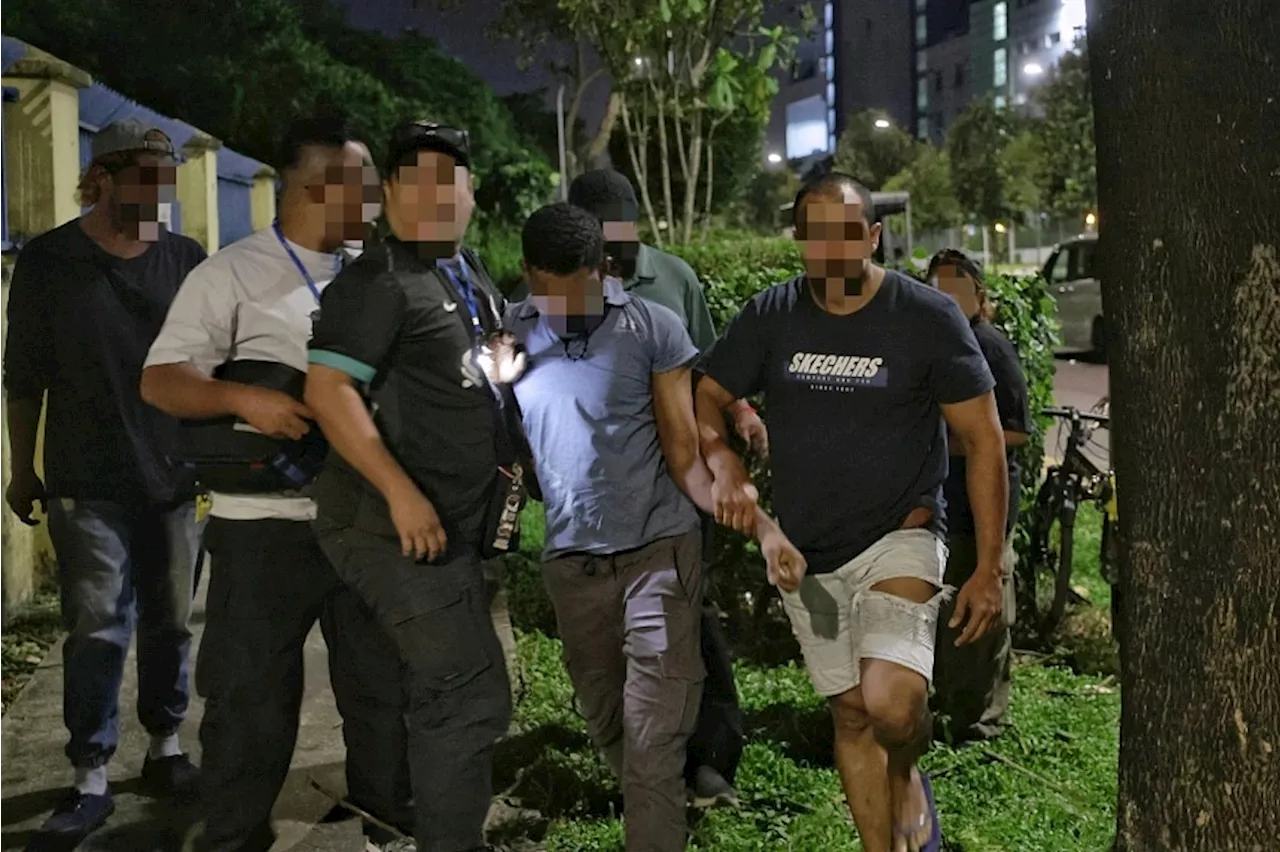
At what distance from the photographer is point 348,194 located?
11.3 feet

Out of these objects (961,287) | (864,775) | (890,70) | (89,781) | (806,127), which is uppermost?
(890,70)

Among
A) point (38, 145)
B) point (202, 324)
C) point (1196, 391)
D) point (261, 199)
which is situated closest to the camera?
point (1196, 391)

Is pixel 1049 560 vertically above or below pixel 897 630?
below

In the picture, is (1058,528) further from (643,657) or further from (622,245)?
(643,657)

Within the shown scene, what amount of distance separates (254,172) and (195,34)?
20.9ft

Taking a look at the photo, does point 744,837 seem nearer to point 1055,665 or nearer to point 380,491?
point 380,491

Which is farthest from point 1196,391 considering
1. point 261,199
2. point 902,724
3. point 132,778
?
point 261,199

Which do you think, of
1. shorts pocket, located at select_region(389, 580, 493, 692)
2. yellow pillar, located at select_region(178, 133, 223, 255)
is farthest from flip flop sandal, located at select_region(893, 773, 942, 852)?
yellow pillar, located at select_region(178, 133, 223, 255)

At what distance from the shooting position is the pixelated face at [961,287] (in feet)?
15.2

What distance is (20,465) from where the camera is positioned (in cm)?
402

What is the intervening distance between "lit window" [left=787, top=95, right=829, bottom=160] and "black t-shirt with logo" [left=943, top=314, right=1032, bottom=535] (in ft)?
308

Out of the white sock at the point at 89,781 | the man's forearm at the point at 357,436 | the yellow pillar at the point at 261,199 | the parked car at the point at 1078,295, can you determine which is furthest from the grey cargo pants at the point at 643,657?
the parked car at the point at 1078,295

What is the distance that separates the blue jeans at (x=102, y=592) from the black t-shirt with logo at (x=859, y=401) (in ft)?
6.26

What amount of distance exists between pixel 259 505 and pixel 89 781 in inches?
50.5
